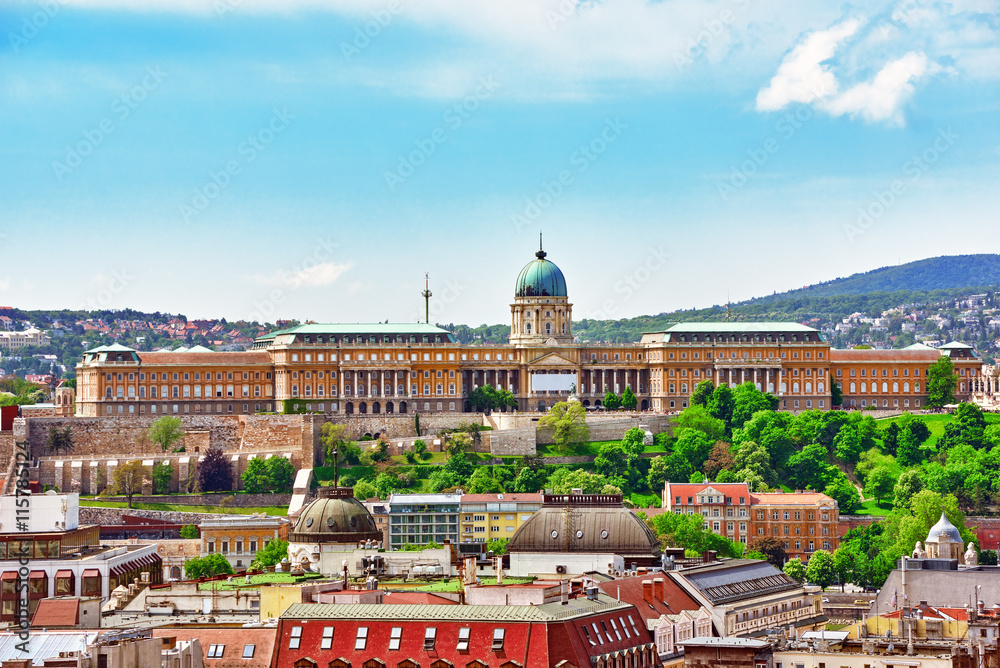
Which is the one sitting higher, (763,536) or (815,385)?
(815,385)

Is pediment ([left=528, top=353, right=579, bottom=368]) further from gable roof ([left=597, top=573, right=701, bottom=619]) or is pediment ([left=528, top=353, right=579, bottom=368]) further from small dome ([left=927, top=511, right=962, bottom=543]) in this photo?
gable roof ([left=597, top=573, right=701, bottom=619])

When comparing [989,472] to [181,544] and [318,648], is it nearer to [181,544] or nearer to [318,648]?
[181,544]

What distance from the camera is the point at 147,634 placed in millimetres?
68188

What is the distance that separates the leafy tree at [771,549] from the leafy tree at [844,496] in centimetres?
1339

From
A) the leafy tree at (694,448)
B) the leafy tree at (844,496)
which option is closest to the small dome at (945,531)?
the leafy tree at (844,496)

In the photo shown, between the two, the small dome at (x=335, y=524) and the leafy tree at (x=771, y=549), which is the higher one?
the small dome at (x=335, y=524)

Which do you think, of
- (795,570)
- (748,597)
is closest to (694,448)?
(795,570)

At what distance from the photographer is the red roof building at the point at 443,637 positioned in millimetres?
67312

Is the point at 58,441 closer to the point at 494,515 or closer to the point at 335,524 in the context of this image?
the point at 494,515

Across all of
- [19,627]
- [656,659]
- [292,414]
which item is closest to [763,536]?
[292,414]

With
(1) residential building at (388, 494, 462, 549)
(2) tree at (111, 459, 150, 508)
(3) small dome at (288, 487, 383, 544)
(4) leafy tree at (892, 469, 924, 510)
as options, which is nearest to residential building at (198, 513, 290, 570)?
(1) residential building at (388, 494, 462, 549)

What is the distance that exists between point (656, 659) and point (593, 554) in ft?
71.6

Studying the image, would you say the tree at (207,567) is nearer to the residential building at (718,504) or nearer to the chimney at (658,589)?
the chimney at (658,589)

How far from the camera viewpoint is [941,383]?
19612 centimetres
